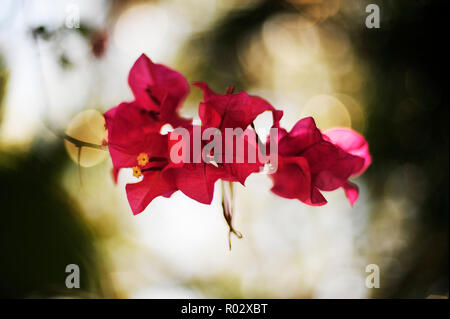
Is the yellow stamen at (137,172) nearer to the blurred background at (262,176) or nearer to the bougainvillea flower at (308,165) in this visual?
the bougainvillea flower at (308,165)

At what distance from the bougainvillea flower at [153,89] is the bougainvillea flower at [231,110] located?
7 cm

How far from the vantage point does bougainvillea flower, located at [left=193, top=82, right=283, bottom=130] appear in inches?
14.7

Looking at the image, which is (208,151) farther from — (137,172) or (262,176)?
(262,176)

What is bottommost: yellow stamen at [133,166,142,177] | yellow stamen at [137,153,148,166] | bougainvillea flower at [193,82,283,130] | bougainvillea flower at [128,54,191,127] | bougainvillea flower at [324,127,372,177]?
yellow stamen at [133,166,142,177]

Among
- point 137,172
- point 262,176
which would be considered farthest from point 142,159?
point 262,176

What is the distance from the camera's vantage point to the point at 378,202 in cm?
105

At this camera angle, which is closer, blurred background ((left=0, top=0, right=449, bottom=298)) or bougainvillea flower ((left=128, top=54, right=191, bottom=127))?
bougainvillea flower ((left=128, top=54, right=191, bottom=127))

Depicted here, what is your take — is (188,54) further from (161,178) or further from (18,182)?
(161,178)

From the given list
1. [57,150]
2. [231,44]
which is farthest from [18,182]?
[231,44]

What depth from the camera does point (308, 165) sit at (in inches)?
15.6

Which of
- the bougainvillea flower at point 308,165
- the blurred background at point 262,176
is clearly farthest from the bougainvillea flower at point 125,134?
the blurred background at point 262,176

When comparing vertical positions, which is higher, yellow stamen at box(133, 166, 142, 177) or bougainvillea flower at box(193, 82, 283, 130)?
bougainvillea flower at box(193, 82, 283, 130)

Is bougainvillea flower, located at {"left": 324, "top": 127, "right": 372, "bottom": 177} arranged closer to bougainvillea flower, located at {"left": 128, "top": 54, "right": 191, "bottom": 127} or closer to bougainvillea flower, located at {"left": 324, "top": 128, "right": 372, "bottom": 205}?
bougainvillea flower, located at {"left": 324, "top": 128, "right": 372, "bottom": 205}

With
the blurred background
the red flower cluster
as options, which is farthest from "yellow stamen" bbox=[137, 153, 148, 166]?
the blurred background
